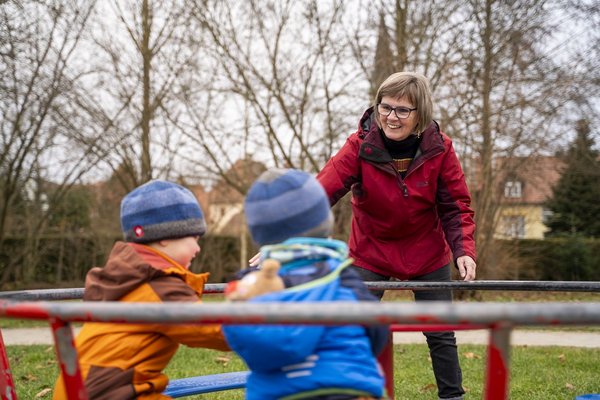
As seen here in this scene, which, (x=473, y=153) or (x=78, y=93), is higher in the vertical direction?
(x=78, y=93)

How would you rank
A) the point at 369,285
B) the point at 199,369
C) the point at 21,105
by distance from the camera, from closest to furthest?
the point at 369,285 → the point at 199,369 → the point at 21,105

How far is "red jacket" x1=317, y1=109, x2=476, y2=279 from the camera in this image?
129 inches

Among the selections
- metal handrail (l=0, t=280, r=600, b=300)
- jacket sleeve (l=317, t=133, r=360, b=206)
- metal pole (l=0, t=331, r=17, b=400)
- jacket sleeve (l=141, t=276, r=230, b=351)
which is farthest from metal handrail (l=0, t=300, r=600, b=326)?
jacket sleeve (l=317, t=133, r=360, b=206)

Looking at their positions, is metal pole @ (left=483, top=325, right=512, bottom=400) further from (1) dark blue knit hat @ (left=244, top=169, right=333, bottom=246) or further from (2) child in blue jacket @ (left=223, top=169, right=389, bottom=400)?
(1) dark blue knit hat @ (left=244, top=169, right=333, bottom=246)

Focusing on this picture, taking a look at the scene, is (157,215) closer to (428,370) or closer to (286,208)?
A: (286,208)

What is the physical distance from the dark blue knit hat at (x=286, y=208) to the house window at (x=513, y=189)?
Answer: 11.1 metres

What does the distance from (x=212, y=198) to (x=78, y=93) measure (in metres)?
4.05

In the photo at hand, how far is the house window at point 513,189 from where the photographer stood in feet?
40.9

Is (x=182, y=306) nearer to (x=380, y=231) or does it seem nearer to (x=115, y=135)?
(x=380, y=231)

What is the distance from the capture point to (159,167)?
44.5ft

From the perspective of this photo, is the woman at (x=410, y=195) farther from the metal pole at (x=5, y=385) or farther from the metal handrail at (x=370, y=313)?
the metal handrail at (x=370, y=313)

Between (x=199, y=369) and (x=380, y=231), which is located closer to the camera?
(x=380, y=231)

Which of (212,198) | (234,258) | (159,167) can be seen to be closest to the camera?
(159,167)

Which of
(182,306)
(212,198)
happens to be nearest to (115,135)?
(212,198)
